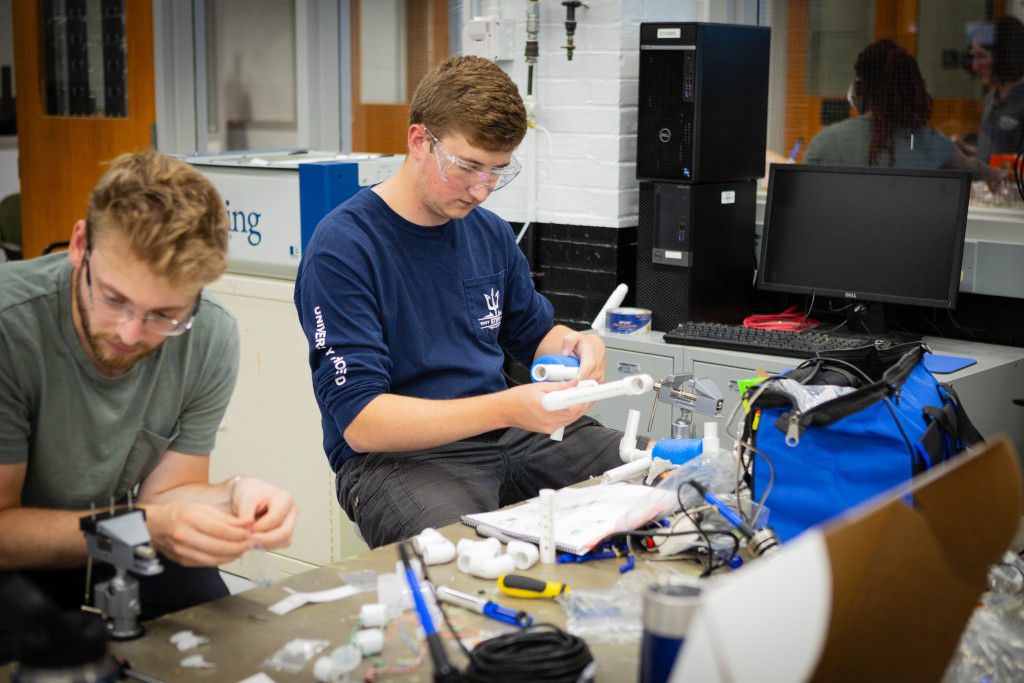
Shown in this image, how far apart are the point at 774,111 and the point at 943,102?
0.55 meters

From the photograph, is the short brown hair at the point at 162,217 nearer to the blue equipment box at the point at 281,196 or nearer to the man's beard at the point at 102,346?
the man's beard at the point at 102,346

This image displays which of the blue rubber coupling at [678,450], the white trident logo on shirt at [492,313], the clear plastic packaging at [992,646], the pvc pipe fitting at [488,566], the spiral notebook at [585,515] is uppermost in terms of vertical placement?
the white trident logo on shirt at [492,313]

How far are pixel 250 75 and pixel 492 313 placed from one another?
296 centimetres

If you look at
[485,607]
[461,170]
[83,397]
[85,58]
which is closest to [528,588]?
[485,607]

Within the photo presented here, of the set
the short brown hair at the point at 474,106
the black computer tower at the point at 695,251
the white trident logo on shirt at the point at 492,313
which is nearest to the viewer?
the short brown hair at the point at 474,106

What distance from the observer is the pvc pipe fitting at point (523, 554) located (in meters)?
1.42

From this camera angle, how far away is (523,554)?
1.42m

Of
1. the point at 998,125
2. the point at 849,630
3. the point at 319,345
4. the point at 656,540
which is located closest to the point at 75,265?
the point at 319,345

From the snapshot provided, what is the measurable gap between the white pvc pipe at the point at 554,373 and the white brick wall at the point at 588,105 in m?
1.56

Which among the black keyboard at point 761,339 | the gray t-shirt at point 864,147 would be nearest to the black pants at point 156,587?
the black keyboard at point 761,339

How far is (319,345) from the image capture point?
184 cm

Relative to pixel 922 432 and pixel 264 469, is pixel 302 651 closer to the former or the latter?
pixel 922 432

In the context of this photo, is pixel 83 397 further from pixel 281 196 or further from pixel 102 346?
pixel 281 196

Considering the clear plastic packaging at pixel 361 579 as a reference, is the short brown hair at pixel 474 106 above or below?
above
